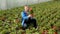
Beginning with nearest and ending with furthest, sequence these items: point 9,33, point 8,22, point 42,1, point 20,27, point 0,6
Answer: point 9,33 → point 20,27 → point 8,22 → point 0,6 → point 42,1

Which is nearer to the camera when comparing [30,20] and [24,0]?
[30,20]

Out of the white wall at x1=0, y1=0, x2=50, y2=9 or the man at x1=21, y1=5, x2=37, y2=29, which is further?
the white wall at x1=0, y1=0, x2=50, y2=9

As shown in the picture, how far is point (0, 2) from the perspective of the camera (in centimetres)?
1109

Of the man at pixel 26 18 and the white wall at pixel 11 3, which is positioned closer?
the man at pixel 26 18

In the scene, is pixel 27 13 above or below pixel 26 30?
above

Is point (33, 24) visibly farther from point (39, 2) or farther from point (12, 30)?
point (39, 2)

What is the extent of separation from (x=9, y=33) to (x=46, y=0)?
6813 mm

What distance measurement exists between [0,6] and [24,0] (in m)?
1.39

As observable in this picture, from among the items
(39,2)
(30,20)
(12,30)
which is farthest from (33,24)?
(39,2)

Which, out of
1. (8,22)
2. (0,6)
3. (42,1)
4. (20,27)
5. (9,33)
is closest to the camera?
(9,33)

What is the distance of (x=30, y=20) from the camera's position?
6426 mm

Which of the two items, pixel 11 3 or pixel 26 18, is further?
pixel 11 3

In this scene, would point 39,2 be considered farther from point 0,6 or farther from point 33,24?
point 33,24

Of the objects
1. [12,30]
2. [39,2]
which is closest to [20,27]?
[12,30]
